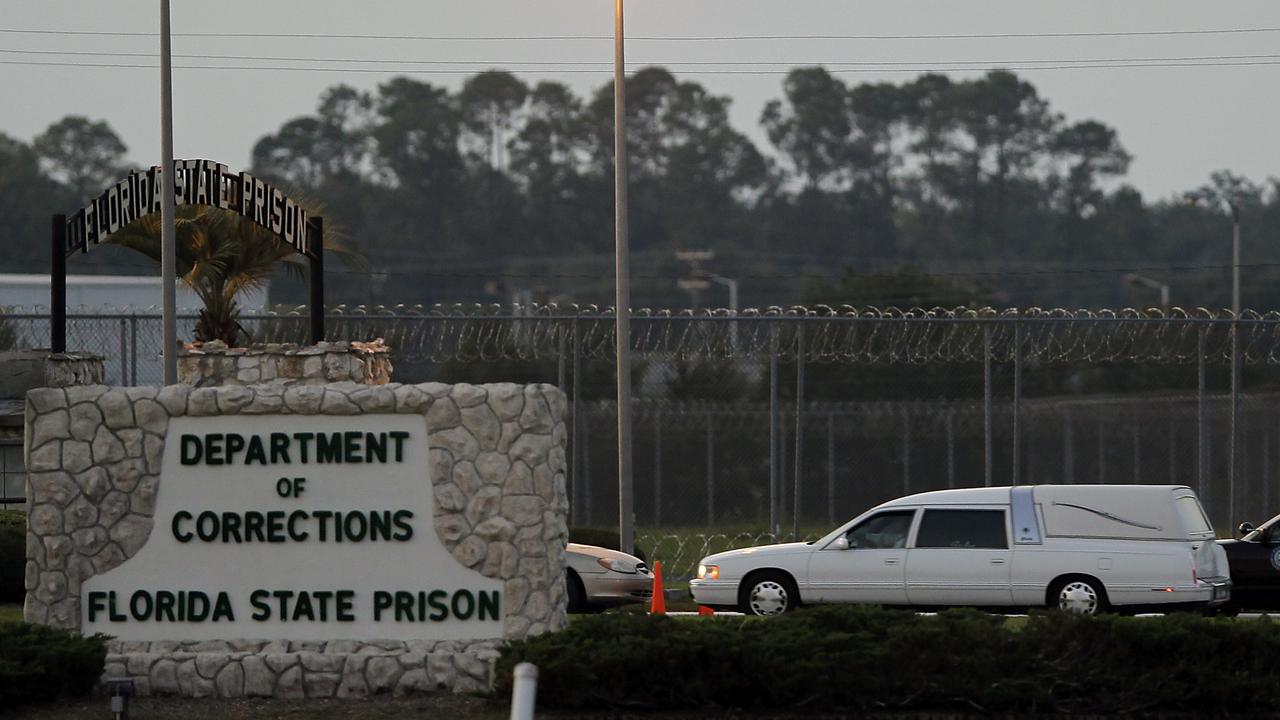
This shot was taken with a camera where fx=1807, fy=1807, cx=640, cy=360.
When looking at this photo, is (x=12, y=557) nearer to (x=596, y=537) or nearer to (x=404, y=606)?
(x=404, y=606)

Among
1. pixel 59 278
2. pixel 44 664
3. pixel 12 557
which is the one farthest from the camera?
pixel 12 557

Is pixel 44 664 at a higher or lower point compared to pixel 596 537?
higher

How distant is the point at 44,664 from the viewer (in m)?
12.2

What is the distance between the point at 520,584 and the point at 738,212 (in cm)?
8949

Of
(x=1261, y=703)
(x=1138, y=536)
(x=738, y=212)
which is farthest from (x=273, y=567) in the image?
(x=738, y=212)

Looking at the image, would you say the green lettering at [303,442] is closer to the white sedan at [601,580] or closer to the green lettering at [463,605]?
the green lettering at [463,605]

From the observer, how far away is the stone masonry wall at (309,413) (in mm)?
13062

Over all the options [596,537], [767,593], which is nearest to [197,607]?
[767,593]

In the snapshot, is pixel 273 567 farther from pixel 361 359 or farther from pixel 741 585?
pixel 741 585

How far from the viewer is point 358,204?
94812mm

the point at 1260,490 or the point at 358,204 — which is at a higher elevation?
the point at 358,204

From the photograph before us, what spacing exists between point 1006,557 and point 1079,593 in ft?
2.42

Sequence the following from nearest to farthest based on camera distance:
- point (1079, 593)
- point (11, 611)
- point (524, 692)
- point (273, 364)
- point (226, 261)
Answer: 1. point (524, 692)
2. point (273, 364)
3. point (1079, 593)
4. point (11, 611)
5. point (226, 261)

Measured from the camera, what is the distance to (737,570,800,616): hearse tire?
17359mm
